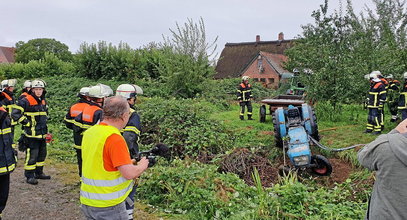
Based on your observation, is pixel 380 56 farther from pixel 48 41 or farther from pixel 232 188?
pixel 48 41

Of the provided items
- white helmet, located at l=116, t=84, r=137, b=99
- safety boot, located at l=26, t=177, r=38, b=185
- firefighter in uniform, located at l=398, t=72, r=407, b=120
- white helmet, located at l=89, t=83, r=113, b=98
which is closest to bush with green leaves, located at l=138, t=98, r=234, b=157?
white helmet, located at l=89, t=83, r=113, b=98

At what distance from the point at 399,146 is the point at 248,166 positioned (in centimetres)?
523

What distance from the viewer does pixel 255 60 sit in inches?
1364

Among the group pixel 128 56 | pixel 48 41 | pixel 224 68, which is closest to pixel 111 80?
pixel 128 56

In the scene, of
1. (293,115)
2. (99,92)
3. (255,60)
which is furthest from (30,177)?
(255,60)

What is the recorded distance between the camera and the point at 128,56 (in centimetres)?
2109

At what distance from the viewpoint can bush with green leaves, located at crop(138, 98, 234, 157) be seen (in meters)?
8.49

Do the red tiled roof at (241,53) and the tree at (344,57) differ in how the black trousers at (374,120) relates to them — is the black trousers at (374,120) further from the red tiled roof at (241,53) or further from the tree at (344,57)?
the red tiled roof at (241,53)

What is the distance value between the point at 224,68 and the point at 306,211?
36.2 metres

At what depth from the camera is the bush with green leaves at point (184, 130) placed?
8.49 metres

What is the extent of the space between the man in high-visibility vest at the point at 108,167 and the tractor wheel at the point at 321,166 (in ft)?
15.9

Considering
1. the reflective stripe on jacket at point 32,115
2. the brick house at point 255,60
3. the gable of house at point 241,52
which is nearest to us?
the reflective stripe on jacket at point 32,115

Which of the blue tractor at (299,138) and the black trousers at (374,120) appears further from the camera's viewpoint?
the black trousers at (374,120)

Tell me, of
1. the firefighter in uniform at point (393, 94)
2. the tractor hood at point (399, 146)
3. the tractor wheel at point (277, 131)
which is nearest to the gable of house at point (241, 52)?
the firefighter in uniform at point (393, 94)
